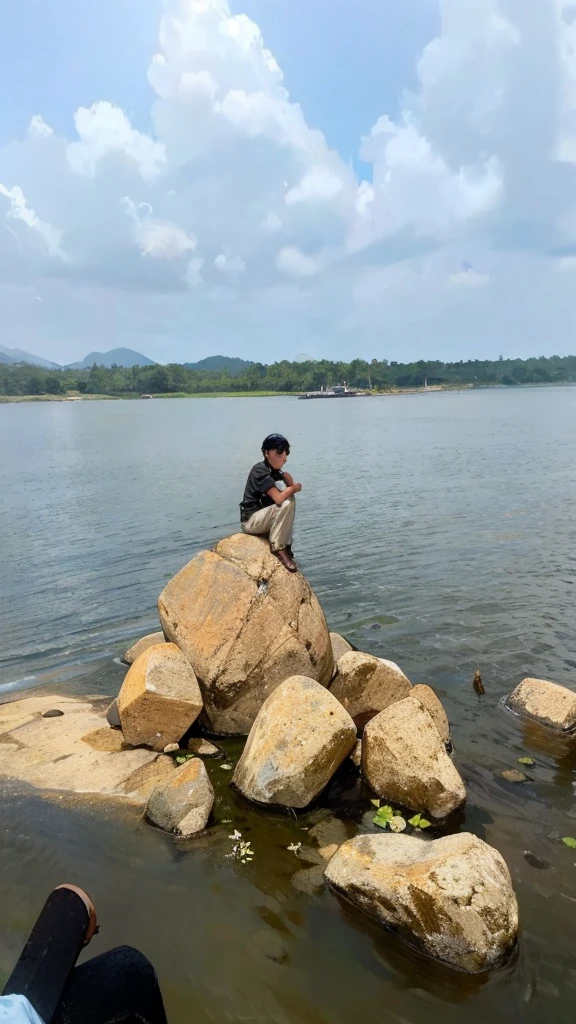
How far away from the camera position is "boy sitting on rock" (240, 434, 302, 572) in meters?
9.87

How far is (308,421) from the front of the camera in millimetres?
83188

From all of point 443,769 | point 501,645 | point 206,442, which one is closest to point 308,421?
point 206,442

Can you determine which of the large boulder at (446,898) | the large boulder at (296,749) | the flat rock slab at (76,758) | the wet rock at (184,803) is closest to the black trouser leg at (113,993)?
the large boulder at (446,898)

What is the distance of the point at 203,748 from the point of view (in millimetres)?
8766

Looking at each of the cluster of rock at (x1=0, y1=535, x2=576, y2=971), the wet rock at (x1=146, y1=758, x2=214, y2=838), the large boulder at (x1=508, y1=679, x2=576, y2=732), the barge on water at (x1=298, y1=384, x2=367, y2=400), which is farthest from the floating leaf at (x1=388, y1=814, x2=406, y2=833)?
the barge on water at (x1=298, y1=384, x2=367, y2=400)

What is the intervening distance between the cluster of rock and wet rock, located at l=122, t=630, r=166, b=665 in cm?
6

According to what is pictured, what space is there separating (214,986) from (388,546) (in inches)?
609

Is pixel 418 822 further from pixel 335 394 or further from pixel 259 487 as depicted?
pixel 335 394

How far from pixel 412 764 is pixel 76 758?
169 inches

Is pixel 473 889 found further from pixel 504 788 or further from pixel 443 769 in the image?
pixel 504 788

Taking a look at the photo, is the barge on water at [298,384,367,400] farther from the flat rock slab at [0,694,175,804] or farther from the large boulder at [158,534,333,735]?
the flat rock slab at [0,694,175,804]

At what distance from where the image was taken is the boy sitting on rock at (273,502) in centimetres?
987

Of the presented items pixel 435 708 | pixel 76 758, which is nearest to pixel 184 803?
pixel 76 758

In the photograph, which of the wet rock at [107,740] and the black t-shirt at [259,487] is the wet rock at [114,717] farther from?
the black t-shirt at [259,487]
